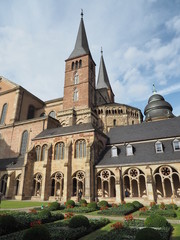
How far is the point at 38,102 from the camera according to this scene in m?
53.5

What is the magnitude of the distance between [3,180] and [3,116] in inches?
825

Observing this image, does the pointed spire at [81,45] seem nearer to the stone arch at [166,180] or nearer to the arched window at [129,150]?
the arched window at [129,150]

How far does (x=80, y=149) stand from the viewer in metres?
28.3

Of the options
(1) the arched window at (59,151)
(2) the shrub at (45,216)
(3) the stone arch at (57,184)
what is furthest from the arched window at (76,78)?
(2) the shrub at (45,216)

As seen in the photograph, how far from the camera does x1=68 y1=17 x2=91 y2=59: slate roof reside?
54.5 meters

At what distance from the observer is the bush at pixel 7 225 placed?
9.08 m

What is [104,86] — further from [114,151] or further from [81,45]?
[114,151]

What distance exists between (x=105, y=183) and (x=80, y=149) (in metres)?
6.29

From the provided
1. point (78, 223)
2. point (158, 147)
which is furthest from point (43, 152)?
point (78, 223)

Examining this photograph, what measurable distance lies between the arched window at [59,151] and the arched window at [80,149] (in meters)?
2.72

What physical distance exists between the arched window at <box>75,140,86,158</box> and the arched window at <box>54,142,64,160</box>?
2.72 m

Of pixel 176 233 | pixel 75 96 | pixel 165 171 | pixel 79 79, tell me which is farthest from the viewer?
pixel 79 79

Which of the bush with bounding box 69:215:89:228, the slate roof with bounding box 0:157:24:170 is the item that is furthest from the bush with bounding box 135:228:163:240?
the slate roof with bounding box 0:157:24:170

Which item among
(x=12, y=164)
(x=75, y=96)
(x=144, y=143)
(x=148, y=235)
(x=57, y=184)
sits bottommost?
(x=148, y=235)
